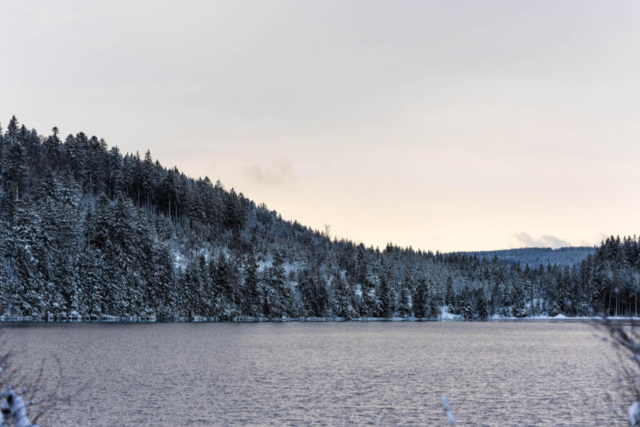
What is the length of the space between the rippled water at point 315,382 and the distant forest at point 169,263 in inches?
1646

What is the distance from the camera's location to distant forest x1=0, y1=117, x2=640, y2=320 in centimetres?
Result: 11275

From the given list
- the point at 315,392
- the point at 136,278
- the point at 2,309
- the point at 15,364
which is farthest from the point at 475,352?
the point at 2,309

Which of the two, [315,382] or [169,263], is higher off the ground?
[169,263]

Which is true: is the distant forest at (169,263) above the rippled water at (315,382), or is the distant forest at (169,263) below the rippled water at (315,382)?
above

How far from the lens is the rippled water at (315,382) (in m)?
30.7

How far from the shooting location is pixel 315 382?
4181 centimetres

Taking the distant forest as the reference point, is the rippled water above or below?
below

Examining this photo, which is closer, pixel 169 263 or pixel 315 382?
pixel 315 382

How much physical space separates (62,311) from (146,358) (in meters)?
68.3

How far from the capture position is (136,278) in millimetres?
120062

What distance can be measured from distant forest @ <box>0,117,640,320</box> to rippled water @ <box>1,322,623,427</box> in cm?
4181

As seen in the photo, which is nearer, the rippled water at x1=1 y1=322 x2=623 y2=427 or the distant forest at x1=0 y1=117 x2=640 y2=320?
the rippled water at x1=1 y1=322 x2=623 y2=427

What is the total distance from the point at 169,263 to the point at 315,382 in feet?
293

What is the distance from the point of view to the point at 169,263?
124 metres
